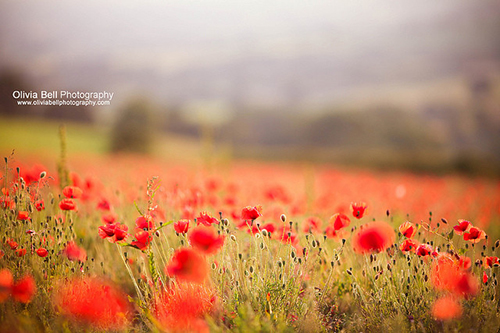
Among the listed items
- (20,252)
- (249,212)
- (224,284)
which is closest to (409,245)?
(249,212)

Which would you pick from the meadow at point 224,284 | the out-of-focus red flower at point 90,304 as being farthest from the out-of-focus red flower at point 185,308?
the out-of-focus red flower at point 90,304

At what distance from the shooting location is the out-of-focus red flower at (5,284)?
1.07 metres

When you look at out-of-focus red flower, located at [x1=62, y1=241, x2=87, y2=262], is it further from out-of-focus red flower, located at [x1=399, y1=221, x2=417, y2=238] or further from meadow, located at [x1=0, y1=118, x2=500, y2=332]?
out-of-focus red flower, located at [x1=399, y1=221, x2=417, y2=238]

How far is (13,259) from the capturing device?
1460mm

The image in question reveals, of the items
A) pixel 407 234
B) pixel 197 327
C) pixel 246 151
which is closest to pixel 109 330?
pixel 197 327

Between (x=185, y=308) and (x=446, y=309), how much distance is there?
1.09m

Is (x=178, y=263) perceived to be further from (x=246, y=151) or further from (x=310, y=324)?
(x=246, y=151)

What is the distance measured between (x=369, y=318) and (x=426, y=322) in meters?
0.26

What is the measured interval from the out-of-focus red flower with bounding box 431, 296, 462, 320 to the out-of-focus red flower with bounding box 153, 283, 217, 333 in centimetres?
98

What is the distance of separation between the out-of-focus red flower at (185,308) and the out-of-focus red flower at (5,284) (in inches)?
22.8

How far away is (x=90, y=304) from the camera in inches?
45.7

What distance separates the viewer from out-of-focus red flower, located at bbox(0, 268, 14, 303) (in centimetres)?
107

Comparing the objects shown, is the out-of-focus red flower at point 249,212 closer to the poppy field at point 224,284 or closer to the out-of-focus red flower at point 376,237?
the poppy field at point 224,284

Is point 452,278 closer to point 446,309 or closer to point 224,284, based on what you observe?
point 446,309
